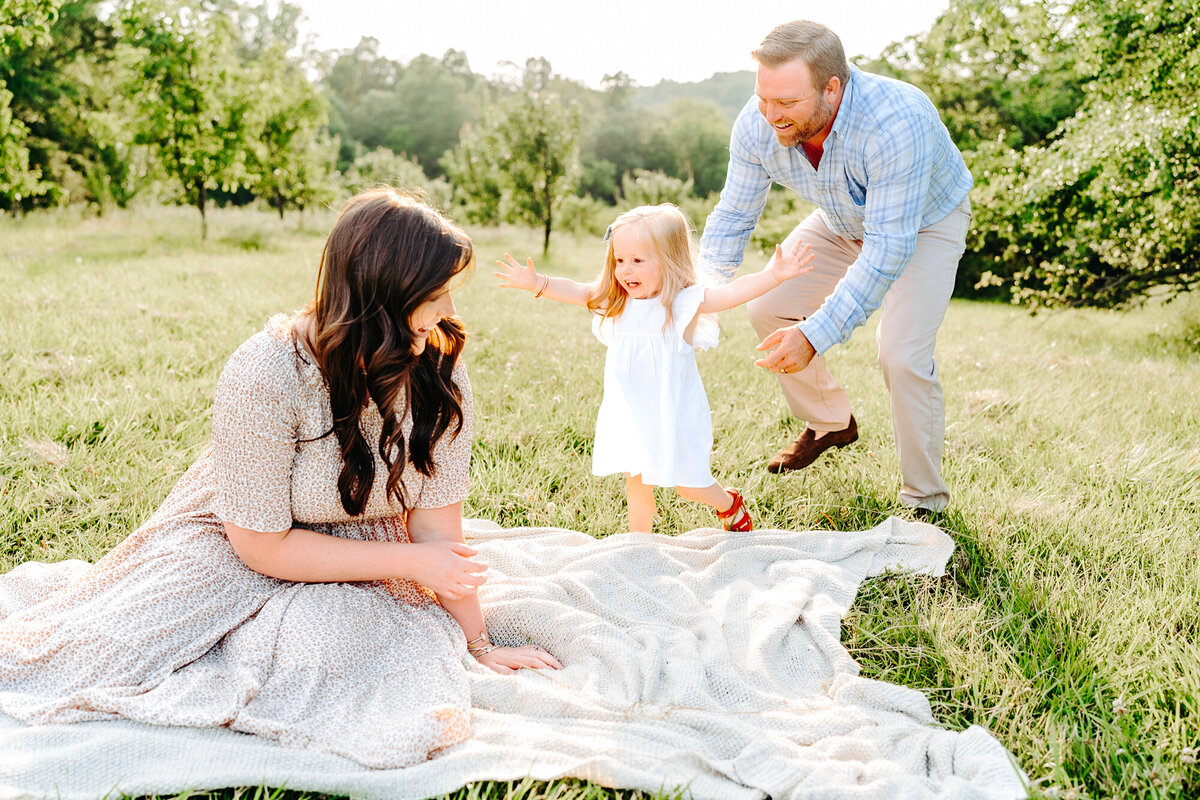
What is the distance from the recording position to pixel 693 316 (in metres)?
3.66

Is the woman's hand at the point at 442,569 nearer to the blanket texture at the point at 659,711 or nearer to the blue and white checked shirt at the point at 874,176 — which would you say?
the blanket texture at the point at 659,711

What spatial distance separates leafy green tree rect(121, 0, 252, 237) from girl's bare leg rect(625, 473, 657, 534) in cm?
1565

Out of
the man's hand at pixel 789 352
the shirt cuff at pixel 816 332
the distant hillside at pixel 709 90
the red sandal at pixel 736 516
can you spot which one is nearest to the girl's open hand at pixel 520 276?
the man's hand at pixel 789 352

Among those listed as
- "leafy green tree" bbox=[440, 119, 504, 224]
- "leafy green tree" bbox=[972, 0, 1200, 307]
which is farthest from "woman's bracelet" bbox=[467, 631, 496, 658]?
"leafy green tree" bbox=[440, 119, 504, 224]

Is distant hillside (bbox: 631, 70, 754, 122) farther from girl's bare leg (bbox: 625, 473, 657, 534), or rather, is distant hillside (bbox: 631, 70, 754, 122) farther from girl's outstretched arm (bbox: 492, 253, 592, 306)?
girl's bare leg (bbox: 625, 473, 657, 534)

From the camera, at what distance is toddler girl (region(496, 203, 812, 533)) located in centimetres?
362

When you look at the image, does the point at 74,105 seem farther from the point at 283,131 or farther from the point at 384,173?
the point at 283,131

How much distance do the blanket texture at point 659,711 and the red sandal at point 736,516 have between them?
7.2 inches

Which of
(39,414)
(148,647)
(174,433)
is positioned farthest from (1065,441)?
(39,414)

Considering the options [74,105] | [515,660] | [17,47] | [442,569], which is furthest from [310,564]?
[74,105]

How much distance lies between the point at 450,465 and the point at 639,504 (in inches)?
52.1

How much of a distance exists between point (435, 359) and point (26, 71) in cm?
2919

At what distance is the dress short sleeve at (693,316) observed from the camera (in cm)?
364

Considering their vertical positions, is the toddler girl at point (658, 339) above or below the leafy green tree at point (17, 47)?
below
